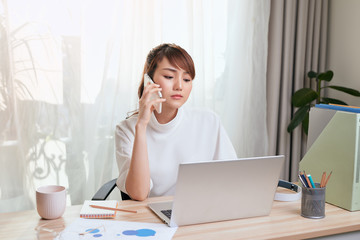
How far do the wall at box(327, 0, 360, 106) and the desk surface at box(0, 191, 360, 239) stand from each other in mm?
1755

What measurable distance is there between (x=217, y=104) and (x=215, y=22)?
592 mm

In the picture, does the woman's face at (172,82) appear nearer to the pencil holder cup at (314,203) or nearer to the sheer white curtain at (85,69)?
the pencil holder cup at (314,203)

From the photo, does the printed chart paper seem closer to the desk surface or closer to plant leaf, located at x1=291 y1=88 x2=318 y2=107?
the desk surface

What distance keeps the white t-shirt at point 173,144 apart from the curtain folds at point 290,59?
4.09 ft

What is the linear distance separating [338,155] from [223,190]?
53 centimetres

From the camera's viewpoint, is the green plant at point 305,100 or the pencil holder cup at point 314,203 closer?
the pencil holder cup at point 314,203

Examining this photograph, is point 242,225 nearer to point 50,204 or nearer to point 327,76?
point 50,204

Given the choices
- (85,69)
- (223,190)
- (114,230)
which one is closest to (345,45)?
(85,69)

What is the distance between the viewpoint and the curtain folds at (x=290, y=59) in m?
3.08

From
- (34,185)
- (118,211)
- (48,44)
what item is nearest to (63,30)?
(48,44)

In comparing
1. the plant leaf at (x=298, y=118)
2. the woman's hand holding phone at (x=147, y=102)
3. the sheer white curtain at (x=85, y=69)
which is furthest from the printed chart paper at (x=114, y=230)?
the plant leaf at (x=298, y=118)

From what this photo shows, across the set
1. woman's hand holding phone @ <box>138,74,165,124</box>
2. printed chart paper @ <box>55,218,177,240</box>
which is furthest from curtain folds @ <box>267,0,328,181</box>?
printed chart paper @ <box>55,218,177,240</box>

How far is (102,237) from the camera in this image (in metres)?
1.19

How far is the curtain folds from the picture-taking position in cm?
308
